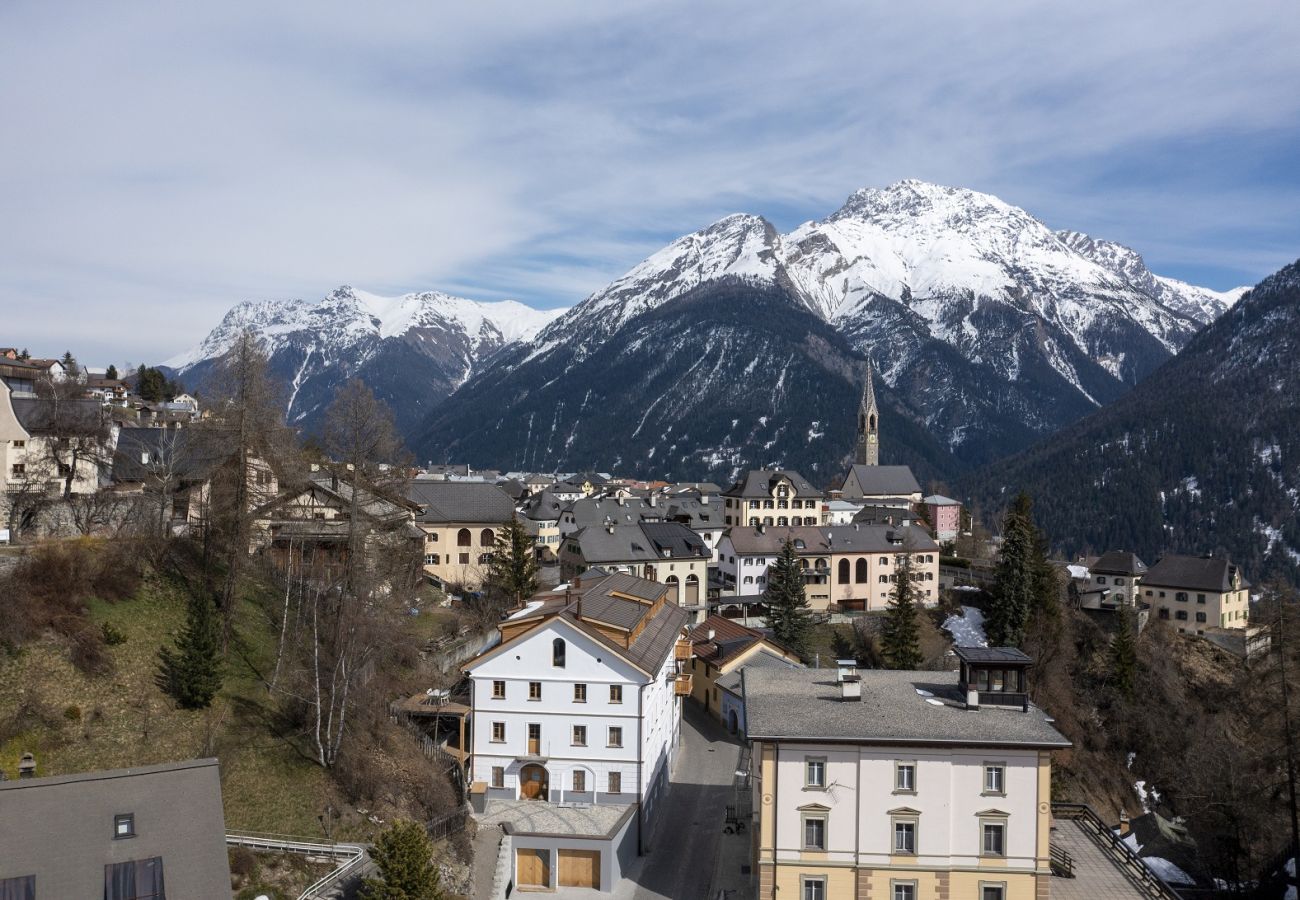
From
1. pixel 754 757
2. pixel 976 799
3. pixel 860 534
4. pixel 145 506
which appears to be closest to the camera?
pixel 976 799

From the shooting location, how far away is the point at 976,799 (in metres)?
31.0

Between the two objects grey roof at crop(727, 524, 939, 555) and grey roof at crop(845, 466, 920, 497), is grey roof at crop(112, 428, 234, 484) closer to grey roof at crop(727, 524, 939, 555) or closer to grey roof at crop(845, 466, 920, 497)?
grey roof at crop(727, 524, 939, 555)

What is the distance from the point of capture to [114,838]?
76.7 feet

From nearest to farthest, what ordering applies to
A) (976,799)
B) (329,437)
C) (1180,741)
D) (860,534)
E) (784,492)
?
1. (976,799)
2. (329,437)
3. (1180,741)
4. (860,534)
5. (784,492)

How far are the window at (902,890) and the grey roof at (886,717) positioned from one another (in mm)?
4824

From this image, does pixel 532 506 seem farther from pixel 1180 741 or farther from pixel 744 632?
pixel 1180 741

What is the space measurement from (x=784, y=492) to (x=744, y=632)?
148 ft

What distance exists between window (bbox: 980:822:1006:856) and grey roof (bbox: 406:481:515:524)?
5201 cm

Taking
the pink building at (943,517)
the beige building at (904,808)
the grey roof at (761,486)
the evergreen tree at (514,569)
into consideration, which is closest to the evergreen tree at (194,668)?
the beige building at (904,808)

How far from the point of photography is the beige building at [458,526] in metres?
78.2

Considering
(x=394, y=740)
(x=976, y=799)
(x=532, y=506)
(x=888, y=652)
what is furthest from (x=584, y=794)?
(x=532, y=506)

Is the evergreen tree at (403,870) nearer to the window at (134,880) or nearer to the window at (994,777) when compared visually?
the window at (134,880)

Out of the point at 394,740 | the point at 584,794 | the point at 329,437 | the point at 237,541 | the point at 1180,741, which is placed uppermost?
the point at 329,437

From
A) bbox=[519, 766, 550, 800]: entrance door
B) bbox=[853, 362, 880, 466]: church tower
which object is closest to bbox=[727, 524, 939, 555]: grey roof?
bbox=[519, 766, 550, 800]: entrance door
